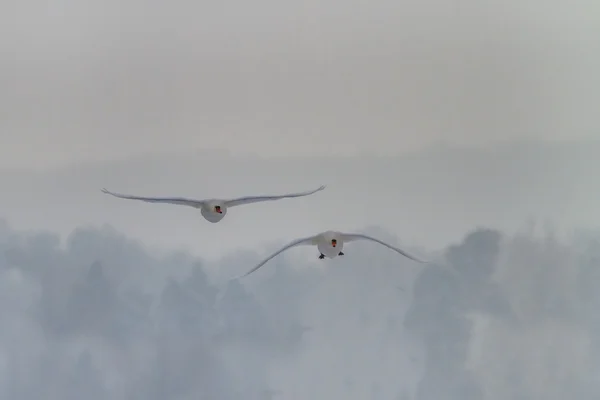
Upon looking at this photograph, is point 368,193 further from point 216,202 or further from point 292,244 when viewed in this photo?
point 216,202

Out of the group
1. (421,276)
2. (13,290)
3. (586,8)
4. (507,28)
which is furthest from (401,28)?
(13,290)

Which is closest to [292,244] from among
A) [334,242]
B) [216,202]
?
[334,242]

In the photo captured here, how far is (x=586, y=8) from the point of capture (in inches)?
58.3

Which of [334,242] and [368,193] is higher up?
[368,193]

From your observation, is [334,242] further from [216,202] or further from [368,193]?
[216,202]

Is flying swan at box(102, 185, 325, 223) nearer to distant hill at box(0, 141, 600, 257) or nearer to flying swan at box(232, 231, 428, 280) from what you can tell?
distant hill at box(0, 141, 600, 257)

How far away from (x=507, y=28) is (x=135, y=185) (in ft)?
3.41

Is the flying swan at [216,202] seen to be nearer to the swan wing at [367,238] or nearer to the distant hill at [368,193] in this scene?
the distant hill at [368,193]

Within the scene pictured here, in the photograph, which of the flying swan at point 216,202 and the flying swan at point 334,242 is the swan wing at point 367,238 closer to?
the flying swan at point 334,242

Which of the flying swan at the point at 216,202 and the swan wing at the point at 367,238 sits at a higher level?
the flying swan at the point at 216,202

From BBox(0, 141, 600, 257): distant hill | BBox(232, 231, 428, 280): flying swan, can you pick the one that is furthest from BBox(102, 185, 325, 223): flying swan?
BBox(232, 231, 428, 280): flying swan

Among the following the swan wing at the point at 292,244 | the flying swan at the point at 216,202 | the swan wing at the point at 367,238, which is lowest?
the swan wing at the point at 292,244

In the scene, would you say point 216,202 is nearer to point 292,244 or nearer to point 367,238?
point 292,244

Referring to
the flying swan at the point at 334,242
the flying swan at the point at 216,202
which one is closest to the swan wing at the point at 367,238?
the flying swan at the point at 334,242
